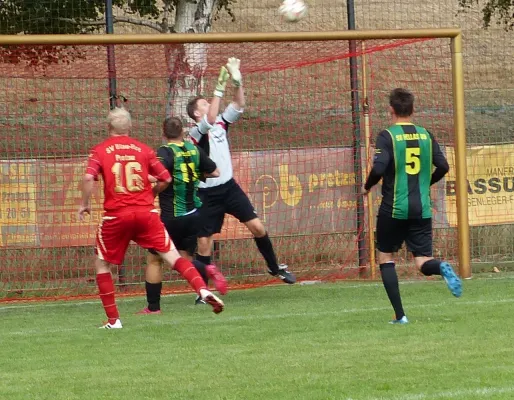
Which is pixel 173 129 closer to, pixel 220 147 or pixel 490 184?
pixel 220 147

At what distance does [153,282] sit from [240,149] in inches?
178

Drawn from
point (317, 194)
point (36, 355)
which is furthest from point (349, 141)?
point (36, 355)

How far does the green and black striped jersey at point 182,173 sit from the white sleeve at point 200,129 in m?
0.38

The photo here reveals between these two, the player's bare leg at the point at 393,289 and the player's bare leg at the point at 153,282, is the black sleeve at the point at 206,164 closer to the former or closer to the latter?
the player's bare leg at the point at 153,282

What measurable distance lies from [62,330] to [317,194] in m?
5.42

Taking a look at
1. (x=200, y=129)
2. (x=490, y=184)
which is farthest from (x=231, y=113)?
(x=490, y=184)

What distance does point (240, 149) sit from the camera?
14820mm

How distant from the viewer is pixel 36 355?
26.8 feet

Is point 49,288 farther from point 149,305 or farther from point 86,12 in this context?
point 86,12

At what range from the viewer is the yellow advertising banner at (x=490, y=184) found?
1479 cm

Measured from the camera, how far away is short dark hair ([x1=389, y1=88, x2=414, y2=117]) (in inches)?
355

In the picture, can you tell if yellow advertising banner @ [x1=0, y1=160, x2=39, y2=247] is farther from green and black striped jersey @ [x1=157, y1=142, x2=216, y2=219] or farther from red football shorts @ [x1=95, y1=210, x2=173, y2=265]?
red football shorts @ [x1=95, y1=210, x2=173, y2=265]

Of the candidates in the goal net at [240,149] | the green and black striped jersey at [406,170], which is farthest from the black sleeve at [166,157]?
the goal net at [240,149]

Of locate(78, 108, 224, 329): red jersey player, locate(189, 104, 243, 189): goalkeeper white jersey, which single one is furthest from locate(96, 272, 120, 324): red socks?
locate(189, 104, 243, 189): goalkeeper white jersey
